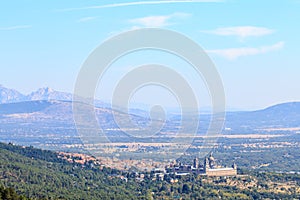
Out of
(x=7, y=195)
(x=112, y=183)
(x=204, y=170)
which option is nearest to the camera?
(x=7, y=195)

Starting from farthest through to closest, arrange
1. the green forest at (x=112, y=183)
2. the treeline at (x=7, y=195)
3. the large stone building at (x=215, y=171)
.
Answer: the large stone building at (x=215, y=171) → the green forest at (x=112, y=183) → the treeline at (x=7, y=195)

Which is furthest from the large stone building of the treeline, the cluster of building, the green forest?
the treeline

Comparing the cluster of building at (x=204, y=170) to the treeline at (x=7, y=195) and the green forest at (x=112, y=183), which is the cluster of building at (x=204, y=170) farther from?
the treeline at (x=7, y=195)

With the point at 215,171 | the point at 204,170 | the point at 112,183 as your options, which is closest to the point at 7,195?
the point at 112,183

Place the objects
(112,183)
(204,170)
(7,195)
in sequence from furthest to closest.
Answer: (204,170) → (112,183) → (7,195)

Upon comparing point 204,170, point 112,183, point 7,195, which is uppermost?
point 7,195

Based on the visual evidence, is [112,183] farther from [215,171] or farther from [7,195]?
[7,195]

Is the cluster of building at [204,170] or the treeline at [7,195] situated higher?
the treeline at [7,195]

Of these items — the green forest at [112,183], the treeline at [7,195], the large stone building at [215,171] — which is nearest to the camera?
the treeline at [7,195]

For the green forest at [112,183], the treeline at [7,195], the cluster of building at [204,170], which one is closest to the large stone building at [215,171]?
the cluster of building at [204,170]

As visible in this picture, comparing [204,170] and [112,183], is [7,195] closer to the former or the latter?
[112,183]

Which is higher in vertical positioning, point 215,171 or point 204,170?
point 204,170

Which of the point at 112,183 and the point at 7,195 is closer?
the point at 7,195

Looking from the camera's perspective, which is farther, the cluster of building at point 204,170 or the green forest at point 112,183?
the cluster of building at point 204,170
